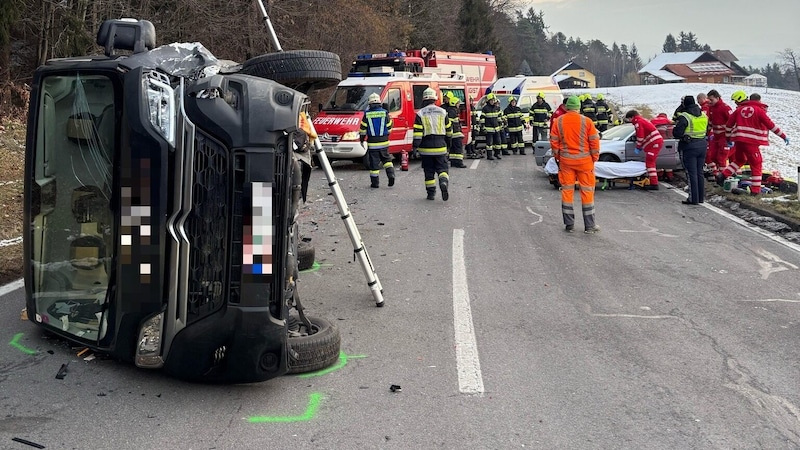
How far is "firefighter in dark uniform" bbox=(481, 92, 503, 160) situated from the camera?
21.8 metres

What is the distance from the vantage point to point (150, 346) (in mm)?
4418

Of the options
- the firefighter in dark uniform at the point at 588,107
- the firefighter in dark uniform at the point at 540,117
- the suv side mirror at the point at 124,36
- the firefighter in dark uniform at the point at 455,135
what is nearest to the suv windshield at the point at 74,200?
the suv side mirror at the point at 124,36

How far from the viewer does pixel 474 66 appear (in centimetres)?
3066

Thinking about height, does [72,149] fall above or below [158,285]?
above

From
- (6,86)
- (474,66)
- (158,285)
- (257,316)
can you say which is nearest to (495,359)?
(257,316)

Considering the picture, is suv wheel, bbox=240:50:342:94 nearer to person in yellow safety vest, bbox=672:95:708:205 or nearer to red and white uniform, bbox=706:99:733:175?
person in yellow safety vest, bbox=672:95:708:205

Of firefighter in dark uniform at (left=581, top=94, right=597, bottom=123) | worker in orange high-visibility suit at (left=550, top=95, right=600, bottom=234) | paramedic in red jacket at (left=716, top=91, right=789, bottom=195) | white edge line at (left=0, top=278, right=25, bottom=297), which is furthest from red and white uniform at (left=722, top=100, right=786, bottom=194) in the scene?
white edge line at (left=0, top=278, right=25, bottom=297)

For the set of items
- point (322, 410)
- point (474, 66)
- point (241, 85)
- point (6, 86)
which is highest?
point (474, 66)

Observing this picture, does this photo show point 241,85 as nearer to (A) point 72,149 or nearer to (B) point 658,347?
(A) point 72,149

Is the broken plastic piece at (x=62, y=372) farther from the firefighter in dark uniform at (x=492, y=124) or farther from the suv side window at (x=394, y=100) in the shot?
the firefighter in dark uniform at (x=492, y=124)

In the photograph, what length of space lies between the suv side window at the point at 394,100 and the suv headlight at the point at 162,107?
604 inches

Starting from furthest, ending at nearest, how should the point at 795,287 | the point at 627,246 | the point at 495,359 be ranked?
the point at 627,246, the point at 795,287, the point at 495,359

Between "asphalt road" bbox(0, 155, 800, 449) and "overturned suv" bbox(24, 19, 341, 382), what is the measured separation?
1.07 ft

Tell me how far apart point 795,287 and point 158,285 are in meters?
6.27
